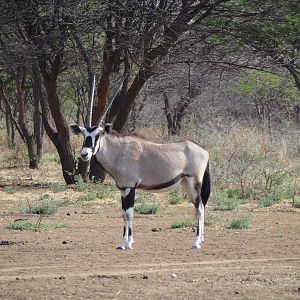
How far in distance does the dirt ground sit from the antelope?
A: 0.49m

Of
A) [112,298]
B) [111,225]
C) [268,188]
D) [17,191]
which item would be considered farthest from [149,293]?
[17,191]

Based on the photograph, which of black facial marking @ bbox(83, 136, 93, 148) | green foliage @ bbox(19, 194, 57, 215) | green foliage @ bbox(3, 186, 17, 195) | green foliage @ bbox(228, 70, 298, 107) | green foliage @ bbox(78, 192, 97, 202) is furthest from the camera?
green foliage @ bbox(228, 70, 298, 107)

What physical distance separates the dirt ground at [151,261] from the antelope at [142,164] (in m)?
0.49

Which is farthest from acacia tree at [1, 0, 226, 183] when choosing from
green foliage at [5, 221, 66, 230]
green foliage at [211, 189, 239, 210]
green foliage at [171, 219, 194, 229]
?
green foliage at [171, 219, 194, 229]

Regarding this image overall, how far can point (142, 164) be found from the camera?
1002cm

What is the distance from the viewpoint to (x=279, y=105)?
33188 mm

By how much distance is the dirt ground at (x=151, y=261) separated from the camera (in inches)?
286

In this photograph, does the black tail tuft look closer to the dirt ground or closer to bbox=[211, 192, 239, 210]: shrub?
the dirt ground

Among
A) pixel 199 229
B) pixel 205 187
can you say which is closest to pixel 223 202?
pixel 205 187

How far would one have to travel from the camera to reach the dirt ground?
23.8 feet

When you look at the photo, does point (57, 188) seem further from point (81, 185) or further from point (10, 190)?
point (81, 185)

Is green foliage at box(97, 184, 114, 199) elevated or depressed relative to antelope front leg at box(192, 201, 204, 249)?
depressed

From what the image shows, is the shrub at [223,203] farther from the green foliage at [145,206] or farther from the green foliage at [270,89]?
the green foliage at [270,89]

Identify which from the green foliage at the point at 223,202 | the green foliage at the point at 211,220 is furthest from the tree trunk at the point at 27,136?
the green foliage at the point at 211,220
